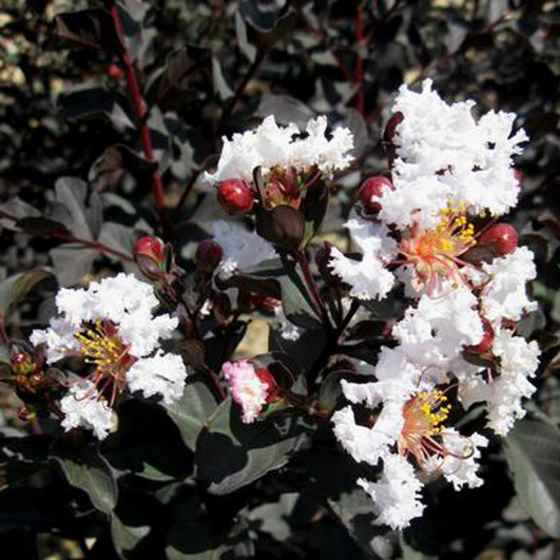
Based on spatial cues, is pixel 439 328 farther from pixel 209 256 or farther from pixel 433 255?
pixel 209 256

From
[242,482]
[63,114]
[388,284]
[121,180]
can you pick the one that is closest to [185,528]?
[242,482]

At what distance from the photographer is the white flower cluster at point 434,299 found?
3.79ft

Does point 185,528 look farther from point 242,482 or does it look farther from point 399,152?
point 399,152

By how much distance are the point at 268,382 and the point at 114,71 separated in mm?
1410

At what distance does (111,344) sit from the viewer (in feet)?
4.26

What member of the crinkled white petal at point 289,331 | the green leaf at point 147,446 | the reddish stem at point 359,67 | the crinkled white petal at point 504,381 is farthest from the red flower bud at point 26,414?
the reddish stem at point 359,67

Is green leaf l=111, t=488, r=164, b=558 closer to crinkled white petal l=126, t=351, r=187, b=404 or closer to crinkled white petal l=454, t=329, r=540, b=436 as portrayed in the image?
crinkled white petal l=126, t=351, r=187, b=404

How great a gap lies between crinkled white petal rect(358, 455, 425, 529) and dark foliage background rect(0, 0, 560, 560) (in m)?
0.14

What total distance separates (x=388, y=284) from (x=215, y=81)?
915 mm

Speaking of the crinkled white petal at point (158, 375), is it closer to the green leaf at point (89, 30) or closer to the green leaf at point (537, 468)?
the green leaf at point (537, 468)

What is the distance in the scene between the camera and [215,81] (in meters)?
1.92

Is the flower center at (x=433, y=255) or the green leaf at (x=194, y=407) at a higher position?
the flower center at (x=433, y=255)

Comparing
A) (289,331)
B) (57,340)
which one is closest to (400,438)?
(289,331)

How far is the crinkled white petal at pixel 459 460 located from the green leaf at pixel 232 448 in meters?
0.23
